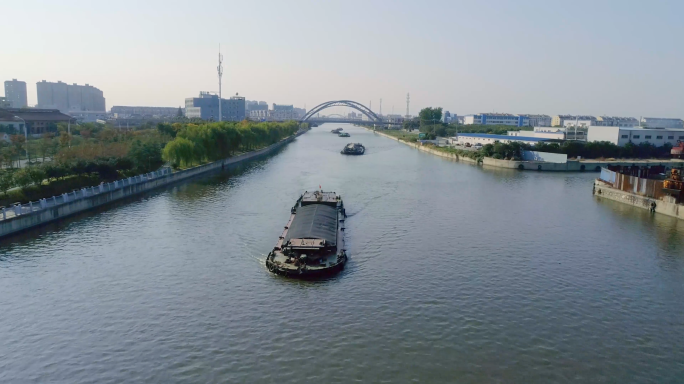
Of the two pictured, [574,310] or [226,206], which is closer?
[574,310]

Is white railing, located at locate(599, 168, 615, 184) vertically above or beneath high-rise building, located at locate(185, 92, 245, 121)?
beneath

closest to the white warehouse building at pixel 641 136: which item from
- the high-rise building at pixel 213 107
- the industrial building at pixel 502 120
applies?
the industrial building at pixel 502 120

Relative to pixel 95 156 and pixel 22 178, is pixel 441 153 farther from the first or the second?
pixel 22 178

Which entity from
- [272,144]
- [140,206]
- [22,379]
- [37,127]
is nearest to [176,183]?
[140,206]

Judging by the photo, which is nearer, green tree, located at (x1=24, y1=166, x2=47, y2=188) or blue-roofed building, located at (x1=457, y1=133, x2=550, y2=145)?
green tree, located at (x1=24, y1=166, x2=47, y2=188)

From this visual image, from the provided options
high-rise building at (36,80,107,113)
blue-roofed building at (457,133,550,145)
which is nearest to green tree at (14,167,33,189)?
blue-roofed building at (457,133,550,145)

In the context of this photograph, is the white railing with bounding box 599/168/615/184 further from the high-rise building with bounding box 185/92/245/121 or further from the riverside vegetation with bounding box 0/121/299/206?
the high-rise building with bounding box 185/92/245/121

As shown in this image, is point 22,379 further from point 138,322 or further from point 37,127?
point 37,127
